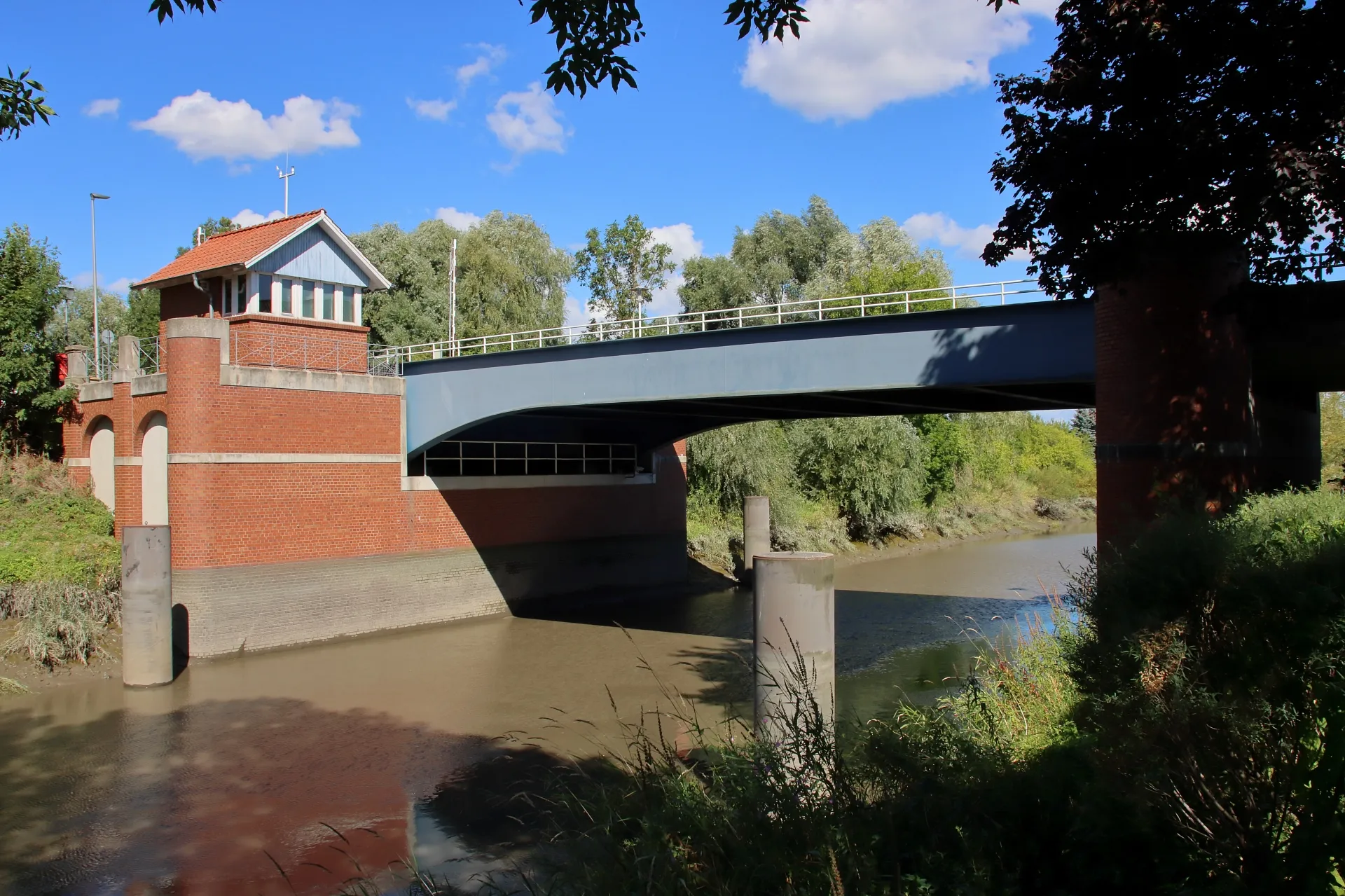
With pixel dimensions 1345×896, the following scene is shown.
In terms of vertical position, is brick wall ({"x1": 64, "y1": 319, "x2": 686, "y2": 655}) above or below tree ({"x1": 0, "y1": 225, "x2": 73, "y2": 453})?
below

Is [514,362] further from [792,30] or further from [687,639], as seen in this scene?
[792,30]

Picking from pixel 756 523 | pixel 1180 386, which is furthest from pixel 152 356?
pixel 1180 386

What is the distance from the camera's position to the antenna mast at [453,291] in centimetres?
3522

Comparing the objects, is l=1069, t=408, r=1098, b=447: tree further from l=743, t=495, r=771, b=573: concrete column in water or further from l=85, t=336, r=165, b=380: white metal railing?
l=85, t=336, r=165, b=380: white metal railing

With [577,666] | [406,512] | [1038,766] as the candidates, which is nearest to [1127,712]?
[1038,766]

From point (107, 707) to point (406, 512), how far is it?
7496mm

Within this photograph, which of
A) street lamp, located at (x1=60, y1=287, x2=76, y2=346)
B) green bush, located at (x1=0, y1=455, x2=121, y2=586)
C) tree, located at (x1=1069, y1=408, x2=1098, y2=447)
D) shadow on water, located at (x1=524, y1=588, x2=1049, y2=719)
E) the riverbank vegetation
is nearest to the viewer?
the riverbank vegetation

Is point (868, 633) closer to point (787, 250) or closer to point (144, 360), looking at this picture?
point (144, 360)

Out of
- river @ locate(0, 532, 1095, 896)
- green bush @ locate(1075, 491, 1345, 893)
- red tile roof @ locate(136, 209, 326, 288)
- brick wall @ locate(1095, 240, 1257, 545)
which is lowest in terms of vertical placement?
river @ locate(0, 532, 1095, 896)

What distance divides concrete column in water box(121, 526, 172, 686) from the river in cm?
37

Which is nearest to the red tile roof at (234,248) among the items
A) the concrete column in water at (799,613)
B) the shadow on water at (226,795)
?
the shadow on water at (226,795)

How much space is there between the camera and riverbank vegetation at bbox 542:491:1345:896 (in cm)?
337

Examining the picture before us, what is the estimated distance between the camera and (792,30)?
5863mm

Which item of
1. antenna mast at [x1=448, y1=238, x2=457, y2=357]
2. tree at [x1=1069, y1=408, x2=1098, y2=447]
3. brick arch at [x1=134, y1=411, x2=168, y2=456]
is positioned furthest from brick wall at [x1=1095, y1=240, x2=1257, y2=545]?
tree at [x1=1069, y1=408, x2=1098, y2=447]
